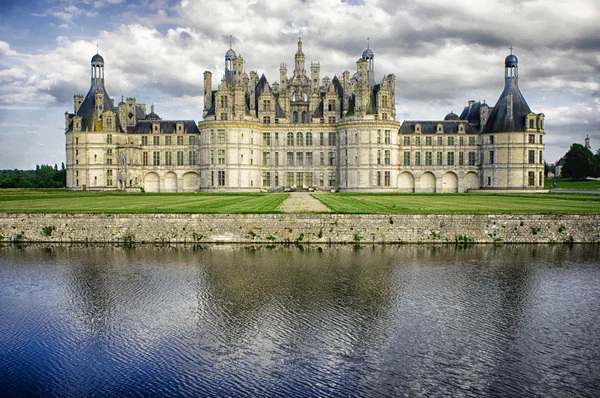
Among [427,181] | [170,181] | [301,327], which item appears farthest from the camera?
[170,181]

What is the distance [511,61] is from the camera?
7356 centimetres

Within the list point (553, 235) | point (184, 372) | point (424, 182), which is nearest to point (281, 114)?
point (424, 182)

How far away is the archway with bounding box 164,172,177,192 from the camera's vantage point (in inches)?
3071

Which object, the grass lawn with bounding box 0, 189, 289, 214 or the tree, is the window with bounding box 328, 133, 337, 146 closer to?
the grass lawn with bounding box 0, 189, 289, 214

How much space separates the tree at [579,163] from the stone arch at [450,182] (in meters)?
39.2

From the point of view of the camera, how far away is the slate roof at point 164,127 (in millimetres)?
77812

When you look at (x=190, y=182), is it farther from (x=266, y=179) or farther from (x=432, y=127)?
(x=432, y=127)

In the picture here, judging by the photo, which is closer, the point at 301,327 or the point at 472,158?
the point at 301,327

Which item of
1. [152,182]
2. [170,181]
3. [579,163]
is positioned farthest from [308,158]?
[579,163]

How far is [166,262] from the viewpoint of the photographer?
27.0m

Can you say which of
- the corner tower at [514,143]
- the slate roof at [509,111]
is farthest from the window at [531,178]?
the slate roof at [509,111]

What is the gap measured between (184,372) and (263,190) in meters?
61.4

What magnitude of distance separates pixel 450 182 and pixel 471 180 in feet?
9.17

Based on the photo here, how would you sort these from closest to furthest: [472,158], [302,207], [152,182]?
[302,207] → [472,158] → [152,182]
